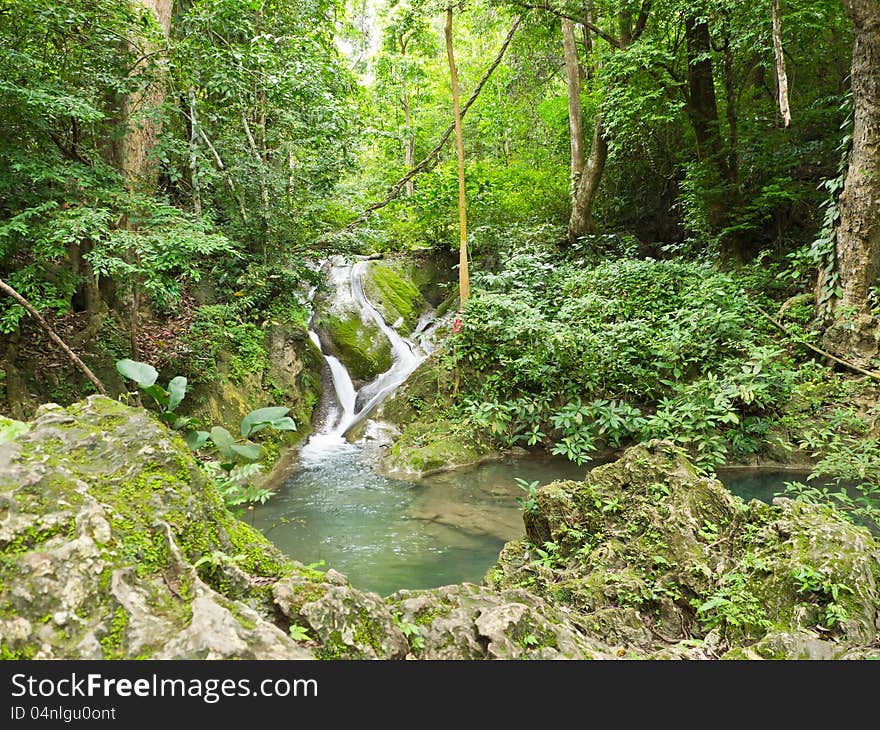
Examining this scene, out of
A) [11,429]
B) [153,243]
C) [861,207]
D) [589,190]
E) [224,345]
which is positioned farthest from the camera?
[589,190]

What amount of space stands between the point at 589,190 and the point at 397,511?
8703 millimetres

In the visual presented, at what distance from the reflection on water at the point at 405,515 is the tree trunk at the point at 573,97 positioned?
7753mm

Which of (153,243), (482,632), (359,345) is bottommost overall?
(482,632)

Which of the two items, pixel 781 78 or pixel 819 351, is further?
pixel 819 351

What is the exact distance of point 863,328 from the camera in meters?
6.23

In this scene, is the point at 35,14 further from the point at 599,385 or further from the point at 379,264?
the point at 379,264

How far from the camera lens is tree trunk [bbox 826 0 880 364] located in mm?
6102

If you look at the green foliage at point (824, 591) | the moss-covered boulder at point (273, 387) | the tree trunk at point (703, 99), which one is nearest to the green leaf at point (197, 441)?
the green foliage at point (824, 591)

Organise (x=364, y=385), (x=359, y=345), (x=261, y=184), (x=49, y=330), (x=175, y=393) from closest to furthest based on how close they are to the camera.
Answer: (x=175, y=393)
(x=49, y=330)
(x=261, y=184)
(x=364, y=385)
(x=359, y=345)

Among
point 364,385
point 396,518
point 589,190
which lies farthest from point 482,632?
point 589,190

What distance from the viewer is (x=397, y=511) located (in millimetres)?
5781

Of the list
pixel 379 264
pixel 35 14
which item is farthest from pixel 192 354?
pixel 379 264

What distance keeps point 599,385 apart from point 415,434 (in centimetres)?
289

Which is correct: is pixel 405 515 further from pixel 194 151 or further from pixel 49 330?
pixel 194 151
